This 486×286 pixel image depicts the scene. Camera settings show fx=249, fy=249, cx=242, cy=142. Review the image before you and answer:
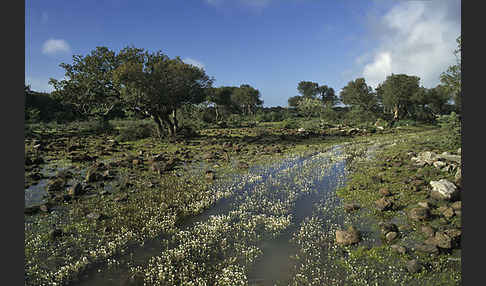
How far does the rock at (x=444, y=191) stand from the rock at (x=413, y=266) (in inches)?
197

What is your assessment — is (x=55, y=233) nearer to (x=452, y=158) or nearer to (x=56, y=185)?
(x=56, y=185)

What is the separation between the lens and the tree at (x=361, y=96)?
61938 millimetres

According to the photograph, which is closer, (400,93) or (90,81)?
(90,81)

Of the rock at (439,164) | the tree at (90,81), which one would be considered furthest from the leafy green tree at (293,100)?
the rock at (439,164)

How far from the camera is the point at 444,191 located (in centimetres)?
1009

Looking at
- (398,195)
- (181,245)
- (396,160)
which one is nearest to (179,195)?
(181,245)

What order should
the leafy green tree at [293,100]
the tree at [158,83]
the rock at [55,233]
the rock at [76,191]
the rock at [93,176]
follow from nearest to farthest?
the rock at [55,233]
the rock at [76,191]
the rock at [93,176]
the tree at [158,83]
the leafy green tree at [293,100]

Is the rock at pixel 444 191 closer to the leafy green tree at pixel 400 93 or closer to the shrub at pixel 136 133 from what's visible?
the shrub at pixel 136 133

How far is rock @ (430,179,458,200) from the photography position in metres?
9.93

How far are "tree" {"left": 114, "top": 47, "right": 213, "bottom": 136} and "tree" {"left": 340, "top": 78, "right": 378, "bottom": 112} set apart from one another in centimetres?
4253

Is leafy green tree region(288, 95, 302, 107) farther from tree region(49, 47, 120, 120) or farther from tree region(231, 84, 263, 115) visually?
tree region(49, 47, 120, 120)

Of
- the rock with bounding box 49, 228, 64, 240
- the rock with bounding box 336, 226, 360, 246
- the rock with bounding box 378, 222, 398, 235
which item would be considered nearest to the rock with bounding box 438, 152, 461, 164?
the rock with bounding box 378, 222, 398, 235

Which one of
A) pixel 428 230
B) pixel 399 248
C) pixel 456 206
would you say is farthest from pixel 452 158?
pixel 399 248

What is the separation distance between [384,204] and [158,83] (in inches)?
1056
